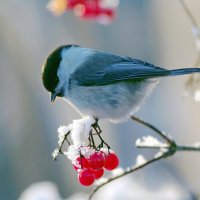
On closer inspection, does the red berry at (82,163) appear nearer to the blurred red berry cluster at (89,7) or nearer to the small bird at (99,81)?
the small bird at (99,81)

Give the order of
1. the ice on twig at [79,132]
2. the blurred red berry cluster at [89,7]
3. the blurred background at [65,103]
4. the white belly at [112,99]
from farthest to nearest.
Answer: the blurred background at [65,103] → the blurred red berry cluster at [89,7] → the white belly at [112,99] → the ice on twig at [79,132]

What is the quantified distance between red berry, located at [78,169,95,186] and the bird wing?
16.8 inches

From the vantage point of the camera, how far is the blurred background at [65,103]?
4828mm

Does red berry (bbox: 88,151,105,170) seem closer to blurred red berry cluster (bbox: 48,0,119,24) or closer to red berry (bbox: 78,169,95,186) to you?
red berry (bbox: 78,169,95,186)

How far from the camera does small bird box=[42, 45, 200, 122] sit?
68.2 inches

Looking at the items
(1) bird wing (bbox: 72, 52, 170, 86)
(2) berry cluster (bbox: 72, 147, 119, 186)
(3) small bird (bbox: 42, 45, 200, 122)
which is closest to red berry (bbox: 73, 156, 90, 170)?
(2) berry cluster (bbox: 72, 147, 119, 186)

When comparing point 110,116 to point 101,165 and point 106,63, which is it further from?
point 101,165

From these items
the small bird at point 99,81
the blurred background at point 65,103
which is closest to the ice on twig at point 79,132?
the small bird at point 99,81

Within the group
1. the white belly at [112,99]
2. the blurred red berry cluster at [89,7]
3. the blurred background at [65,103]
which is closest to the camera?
the white belly at [112,99]

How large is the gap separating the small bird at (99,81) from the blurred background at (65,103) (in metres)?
2.56

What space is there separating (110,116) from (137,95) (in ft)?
0.37

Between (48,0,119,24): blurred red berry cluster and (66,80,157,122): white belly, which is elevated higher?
(48,0,119,24): blurred red berry cluster

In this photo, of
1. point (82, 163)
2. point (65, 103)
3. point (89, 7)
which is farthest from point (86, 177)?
point (65, 103)

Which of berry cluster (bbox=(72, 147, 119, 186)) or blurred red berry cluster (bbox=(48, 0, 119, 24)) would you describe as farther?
blurred red berry cluster (bbox=(48, 0, 119, 24))
